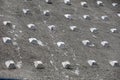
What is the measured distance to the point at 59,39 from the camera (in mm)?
6629

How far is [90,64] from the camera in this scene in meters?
6.12

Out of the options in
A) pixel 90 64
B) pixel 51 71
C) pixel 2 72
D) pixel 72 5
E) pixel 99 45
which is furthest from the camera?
pixel 72 5

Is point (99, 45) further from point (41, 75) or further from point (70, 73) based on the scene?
point (41, 75)

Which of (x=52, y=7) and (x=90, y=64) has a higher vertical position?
(x=52, y=7)

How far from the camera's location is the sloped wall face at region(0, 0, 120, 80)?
19.0ft

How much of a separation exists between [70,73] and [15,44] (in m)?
1.03

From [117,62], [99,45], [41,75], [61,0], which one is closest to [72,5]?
[61,0]

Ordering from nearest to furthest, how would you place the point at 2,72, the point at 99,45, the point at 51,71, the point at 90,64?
the point at 2,72
the point at 51,71
the point at 90,64
the point at 99,45

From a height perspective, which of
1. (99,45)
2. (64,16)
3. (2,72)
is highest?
(64,16)

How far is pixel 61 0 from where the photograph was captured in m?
8.10

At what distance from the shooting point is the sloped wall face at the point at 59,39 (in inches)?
228

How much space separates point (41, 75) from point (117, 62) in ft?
4.72

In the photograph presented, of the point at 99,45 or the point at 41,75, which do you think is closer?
the point at 41,75

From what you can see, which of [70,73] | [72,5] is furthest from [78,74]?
[72,5]
